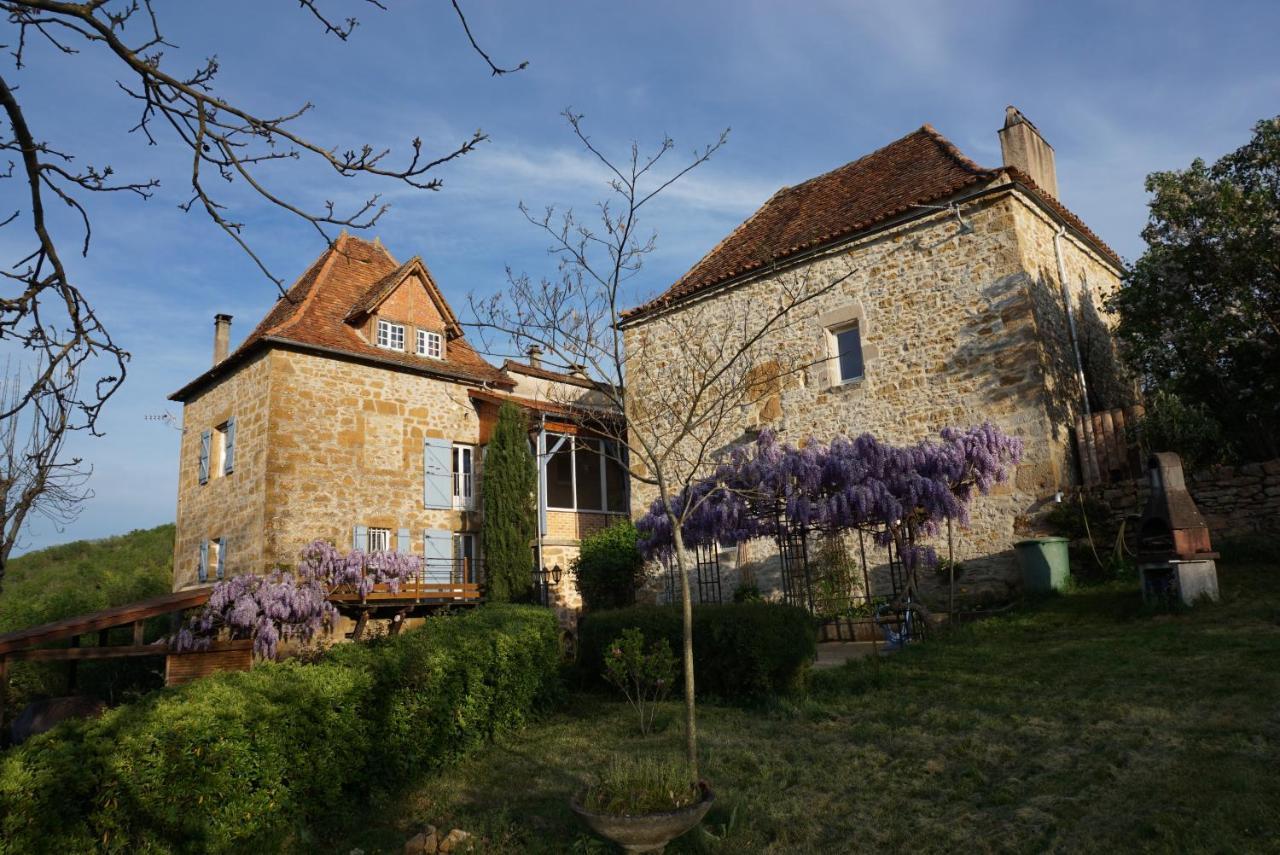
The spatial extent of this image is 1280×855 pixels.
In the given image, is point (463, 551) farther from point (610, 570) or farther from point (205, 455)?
point (205, 455)

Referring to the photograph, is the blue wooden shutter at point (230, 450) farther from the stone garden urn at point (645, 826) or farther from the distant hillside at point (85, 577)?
the stone garden urn at point (645, 826)

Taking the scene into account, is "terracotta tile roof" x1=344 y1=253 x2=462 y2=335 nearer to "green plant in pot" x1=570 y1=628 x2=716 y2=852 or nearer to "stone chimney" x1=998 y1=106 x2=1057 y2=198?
"stone chimney" x1=998 y1=106 x2=1057 y2=198

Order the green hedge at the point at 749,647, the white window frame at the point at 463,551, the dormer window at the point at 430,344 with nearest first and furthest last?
the green hedge at the point at 749,647 < the white window frame at the point at 463,551 < the dormer window at the point at 430,344

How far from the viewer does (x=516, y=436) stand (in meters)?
17.0

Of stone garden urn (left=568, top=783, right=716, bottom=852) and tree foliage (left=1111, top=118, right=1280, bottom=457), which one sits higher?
tree foliage (left=1111, top=118, right=1280, bottom=457)

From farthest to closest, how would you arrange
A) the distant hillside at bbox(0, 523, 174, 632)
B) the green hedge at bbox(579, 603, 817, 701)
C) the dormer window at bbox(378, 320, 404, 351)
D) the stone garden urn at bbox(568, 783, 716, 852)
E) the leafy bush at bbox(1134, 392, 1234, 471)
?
the distant hillside at bbox(0, 523, 174, 632) → the dormer window at bbox(378, 320, 404, 351) → the leafy bush at bbox(1134, 392, 1234, 471) → the green hedge at bbox(579, 603, 817, 701) → the stone garden urn at bbox(568, 783, 716, 852)

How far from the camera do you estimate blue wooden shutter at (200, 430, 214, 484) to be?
17219mm

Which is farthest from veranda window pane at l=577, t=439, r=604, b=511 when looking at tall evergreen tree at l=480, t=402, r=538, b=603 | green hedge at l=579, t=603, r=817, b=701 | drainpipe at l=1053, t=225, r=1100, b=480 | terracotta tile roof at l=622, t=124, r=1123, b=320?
green hedge at l=579, t=603, r=817, b=701

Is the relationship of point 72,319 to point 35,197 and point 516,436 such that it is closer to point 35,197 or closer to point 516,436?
point 35,197

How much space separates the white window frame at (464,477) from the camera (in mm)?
18250

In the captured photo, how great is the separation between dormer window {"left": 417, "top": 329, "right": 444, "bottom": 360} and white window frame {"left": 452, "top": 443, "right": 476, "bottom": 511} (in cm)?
233

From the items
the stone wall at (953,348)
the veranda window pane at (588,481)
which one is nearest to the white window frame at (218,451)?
the veranda window pane at (588,481)

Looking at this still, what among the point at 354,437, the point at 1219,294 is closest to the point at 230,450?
the point at 354,437

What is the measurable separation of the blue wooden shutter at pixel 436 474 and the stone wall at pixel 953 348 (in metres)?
6.87
